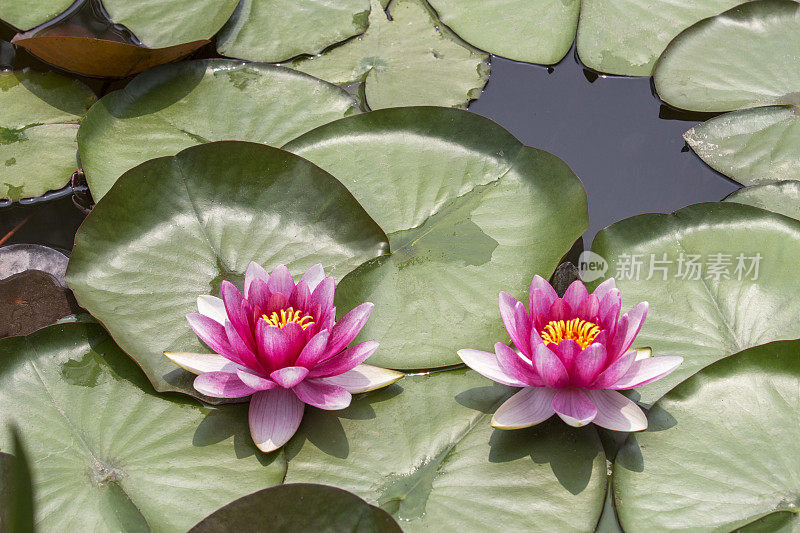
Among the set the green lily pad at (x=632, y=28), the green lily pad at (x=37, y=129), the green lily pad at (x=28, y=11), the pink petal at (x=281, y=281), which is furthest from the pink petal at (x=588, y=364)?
the green lily pad at (x=28, y=11)

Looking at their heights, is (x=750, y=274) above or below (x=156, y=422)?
above

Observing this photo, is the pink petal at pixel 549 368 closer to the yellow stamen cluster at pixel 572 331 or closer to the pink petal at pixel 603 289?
the yellow stamen cluster at pixel 572 331

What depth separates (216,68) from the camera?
104 inches

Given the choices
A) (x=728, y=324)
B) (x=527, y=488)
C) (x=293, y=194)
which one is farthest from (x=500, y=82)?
(x=527, y=488)

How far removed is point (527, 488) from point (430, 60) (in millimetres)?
1912

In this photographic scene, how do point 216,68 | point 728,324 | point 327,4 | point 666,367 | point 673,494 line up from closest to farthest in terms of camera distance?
point 673,494 → point 666,367 → point 728,324 → point 216,68 → point 327,4

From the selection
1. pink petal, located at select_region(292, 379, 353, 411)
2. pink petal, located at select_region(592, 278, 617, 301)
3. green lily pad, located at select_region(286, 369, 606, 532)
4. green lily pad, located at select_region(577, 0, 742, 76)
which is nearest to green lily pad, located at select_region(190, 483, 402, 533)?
green lily pad, located at select_region(286, 369, 606, 532)

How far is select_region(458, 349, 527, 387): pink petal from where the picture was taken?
1.71 m

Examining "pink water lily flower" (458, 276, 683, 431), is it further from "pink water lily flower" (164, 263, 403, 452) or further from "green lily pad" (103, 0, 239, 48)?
"green lily pad" (103, 0, 239, 48)

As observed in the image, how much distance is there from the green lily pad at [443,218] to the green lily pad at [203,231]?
0.49 feet

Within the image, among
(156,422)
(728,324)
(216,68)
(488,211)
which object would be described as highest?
(216,68)

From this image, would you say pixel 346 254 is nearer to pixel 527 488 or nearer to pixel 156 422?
pixel 156 422

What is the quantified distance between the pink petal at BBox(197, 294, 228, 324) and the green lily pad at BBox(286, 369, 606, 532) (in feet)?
1.27

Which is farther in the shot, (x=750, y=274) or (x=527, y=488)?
(x=750, y=274)
